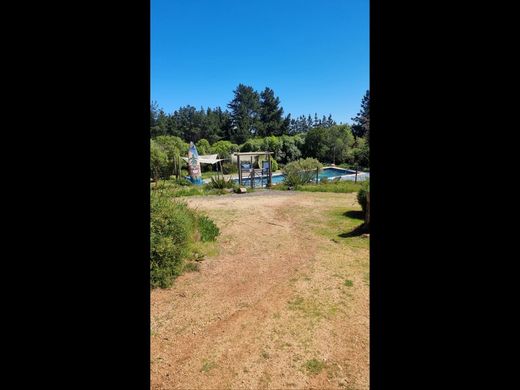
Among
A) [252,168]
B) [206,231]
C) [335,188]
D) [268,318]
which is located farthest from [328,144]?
[268,318]

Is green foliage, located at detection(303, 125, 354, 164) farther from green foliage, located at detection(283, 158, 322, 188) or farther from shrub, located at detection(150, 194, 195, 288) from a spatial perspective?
shrub, located at detection(150, 194, 195, 288)

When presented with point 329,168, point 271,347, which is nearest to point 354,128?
point 329,168

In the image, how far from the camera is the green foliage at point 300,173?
750 inches

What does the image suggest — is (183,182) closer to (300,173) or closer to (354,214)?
(300,173)

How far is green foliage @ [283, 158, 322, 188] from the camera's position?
1905 cm

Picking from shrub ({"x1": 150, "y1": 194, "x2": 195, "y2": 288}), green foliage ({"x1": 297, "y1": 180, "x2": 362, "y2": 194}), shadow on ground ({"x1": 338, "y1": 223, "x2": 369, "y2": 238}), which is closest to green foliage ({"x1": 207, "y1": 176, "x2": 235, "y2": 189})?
green foliage ({"x1": 297, "y1": 180, "x2": 362, "y2": 194})

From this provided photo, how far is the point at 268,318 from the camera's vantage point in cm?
419

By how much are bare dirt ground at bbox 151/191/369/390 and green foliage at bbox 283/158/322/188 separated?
11183mm
